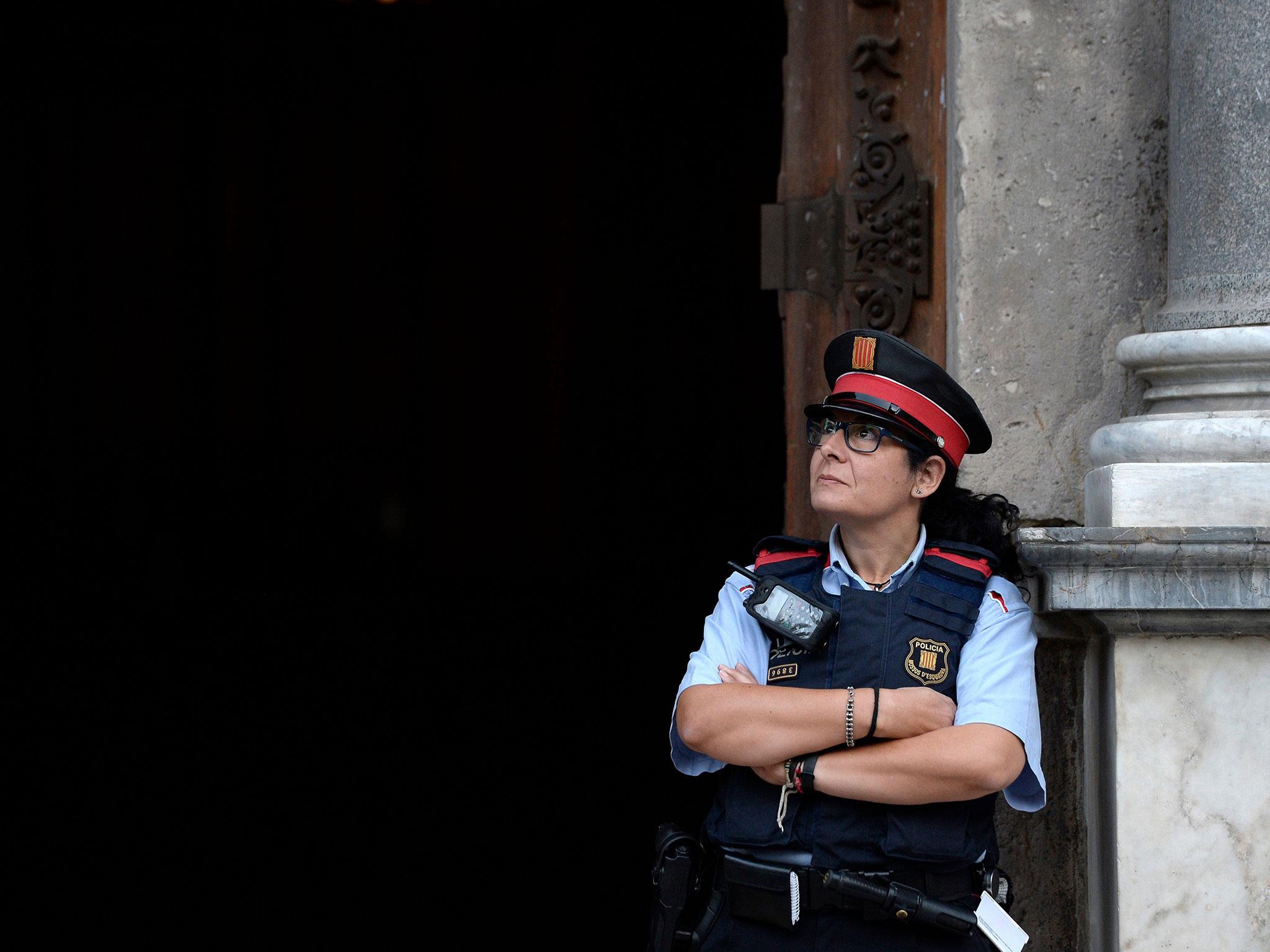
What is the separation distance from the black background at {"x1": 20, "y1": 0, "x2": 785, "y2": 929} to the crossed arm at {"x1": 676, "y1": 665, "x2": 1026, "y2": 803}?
4333mm

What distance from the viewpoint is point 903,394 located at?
230 centimetres

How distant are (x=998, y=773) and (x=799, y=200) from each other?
1565 millimetres

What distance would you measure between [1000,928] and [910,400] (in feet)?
2.80

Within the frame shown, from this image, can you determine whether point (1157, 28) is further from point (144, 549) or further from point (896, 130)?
point (144, 549)

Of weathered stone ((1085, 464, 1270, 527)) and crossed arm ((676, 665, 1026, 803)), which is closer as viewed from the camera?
crossed arm ((676, 665, 1026, 803))

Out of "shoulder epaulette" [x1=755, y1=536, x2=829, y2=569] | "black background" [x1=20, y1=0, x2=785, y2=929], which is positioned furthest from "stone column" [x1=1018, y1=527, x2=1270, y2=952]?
"black background" [x1=20, y1=0, x2=785, y2=929]

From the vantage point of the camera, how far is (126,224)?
6.68m

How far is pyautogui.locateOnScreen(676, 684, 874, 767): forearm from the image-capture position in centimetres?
210

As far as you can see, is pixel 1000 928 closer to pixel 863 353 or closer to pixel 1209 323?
pixel 863 353

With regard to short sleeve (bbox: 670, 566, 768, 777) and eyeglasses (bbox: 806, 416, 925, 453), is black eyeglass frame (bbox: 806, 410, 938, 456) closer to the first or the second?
eyeglasses (bbox: 806, 416, 925, 453)

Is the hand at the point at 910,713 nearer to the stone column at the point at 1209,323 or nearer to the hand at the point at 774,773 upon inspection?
the hand at the point at 774,773

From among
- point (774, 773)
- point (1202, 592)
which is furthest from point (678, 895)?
point (1202, 592)

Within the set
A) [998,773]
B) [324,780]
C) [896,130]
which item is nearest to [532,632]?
[324,780]

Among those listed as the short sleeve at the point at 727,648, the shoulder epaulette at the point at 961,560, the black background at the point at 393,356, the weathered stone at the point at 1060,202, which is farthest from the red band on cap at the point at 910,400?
the black background at the point at 393,356
